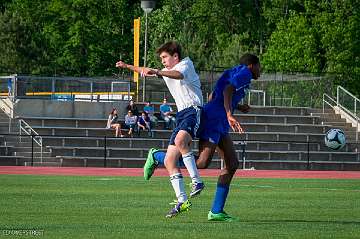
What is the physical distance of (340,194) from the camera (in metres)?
21.5

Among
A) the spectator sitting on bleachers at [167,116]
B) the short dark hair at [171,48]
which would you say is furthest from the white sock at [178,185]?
the spectator sitting on bleachers at [167,116]

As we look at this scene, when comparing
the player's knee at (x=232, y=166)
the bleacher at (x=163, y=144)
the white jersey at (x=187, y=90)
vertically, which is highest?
the white jersey at (x=187, y=90)

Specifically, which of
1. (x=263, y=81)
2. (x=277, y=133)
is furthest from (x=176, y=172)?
(x=263, y=81)

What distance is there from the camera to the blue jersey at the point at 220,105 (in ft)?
46.6

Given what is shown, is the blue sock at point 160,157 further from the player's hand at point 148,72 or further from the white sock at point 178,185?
the player's hand at point 148,72

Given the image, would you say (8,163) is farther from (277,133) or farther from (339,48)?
(339,48)

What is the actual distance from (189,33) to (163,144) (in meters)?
35.7

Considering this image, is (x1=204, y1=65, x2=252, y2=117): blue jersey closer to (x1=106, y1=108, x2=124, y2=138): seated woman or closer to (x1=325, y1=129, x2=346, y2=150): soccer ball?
(x1=325, y1=129, x2=346, y2=150): soccer ball

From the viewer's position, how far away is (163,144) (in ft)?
143

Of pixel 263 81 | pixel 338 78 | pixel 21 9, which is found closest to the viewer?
pixel 263 81

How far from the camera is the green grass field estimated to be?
12.3m

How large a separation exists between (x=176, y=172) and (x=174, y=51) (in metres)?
1.48

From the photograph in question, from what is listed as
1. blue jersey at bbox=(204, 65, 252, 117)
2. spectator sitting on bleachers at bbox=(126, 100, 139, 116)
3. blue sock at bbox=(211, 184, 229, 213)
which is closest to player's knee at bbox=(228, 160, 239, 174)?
blue sock at bbox=(211, 184, 229, 213)

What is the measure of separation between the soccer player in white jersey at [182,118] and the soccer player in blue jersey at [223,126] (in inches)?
6.0
